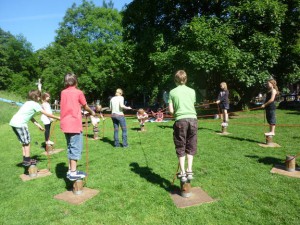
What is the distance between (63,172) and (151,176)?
228 centimetres

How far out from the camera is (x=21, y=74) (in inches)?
2291

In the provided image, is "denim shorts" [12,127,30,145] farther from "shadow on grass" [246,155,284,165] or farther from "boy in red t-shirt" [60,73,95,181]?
"shadow on grass" [246,155,284,165]

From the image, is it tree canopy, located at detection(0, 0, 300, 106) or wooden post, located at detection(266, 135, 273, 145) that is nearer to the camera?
wooden post, located at detection(266, 135, 273, 145)

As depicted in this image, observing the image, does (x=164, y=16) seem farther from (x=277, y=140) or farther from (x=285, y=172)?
(x=285, y=172)

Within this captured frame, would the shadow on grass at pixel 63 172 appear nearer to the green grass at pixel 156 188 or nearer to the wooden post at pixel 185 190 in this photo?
the green grass at pixel 156 188

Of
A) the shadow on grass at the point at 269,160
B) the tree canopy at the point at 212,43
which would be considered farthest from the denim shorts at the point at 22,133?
the tree canopy at the point at 212,43

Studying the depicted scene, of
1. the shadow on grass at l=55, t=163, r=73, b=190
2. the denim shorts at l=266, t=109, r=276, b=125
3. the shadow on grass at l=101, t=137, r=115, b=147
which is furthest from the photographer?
the shadow on grass at l=101, t=137, r=115, b=147

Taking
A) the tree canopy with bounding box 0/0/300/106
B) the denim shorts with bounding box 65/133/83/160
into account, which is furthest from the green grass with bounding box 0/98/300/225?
the tree canopy with bounding box 0/0/300/106

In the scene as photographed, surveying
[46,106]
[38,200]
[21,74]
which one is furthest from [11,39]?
[38,200]

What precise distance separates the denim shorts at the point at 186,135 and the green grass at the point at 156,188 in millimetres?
930

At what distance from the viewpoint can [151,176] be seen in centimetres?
634

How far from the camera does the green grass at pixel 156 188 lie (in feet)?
14.7

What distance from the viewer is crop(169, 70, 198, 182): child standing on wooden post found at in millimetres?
5000

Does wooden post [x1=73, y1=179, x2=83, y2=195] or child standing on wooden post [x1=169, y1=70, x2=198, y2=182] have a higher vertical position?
child standing on wooden post [x1=169, y1=70, x2=198, y2=182]
